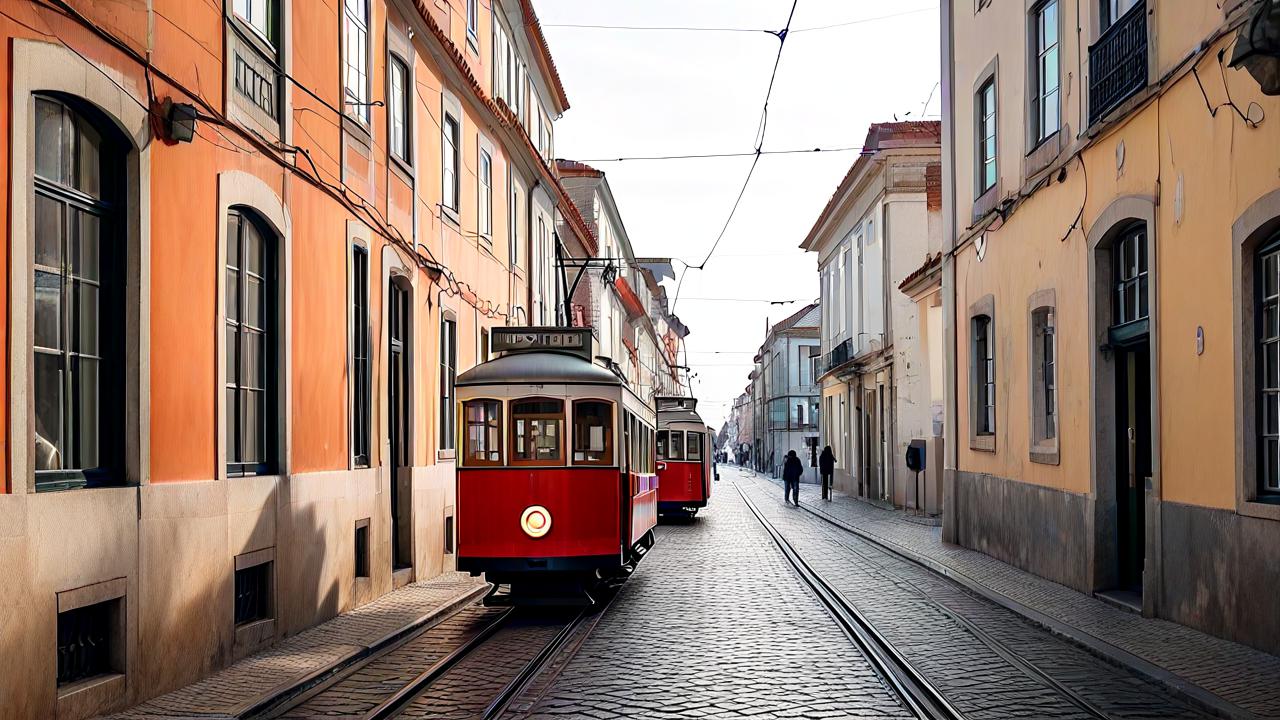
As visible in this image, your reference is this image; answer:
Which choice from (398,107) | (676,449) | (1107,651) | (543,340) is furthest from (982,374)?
(676,449)

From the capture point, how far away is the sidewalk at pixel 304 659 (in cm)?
854

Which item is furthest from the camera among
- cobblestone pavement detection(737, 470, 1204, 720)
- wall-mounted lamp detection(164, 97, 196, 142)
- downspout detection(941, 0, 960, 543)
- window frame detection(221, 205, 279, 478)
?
downspout detection(941, 0, 960, 543)

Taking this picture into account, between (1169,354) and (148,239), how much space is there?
9049 mm

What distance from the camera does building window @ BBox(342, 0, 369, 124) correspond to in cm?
1441

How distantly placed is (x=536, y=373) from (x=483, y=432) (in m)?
0.84

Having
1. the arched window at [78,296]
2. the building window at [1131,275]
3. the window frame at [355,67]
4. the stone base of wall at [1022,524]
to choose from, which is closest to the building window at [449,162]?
the window frame at [355,67]

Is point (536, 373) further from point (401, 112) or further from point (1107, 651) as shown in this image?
point (1107, 651)

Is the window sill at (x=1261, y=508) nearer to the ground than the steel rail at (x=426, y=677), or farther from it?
farther from it

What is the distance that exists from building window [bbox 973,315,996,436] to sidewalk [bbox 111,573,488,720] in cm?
913

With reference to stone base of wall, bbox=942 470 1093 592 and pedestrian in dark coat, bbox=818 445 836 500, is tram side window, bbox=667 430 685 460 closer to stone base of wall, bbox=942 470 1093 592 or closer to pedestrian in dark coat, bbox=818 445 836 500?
stone base of wall, bbox=942 470 1093 592

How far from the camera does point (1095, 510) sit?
1463 centimetres

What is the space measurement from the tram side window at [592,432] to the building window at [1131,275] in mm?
5669

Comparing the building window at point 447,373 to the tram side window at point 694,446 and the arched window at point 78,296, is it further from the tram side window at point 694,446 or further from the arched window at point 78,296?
the tram side window at point 694,446

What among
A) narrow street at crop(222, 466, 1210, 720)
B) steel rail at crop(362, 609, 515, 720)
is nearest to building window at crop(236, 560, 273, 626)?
narrow street at crop(222, 466, 1210, 720)
